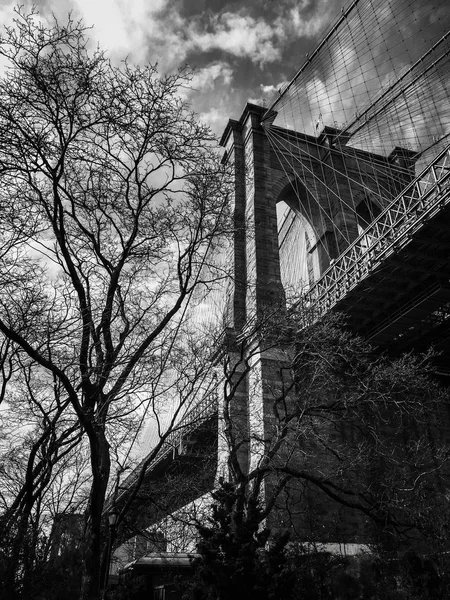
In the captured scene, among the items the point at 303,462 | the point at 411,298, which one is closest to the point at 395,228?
the point at 411,298

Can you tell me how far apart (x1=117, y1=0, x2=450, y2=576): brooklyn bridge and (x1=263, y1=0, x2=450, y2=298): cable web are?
70mm

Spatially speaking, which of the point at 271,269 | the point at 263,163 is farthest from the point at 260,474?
the point at 263,163

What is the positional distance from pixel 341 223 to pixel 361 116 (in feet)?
20.4

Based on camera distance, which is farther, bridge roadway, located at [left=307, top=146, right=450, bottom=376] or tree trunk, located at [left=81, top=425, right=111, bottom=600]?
bridge roadway, located at [left=307, top=146, right=450, bottom=376]

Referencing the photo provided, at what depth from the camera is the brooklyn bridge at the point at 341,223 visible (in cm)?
1176

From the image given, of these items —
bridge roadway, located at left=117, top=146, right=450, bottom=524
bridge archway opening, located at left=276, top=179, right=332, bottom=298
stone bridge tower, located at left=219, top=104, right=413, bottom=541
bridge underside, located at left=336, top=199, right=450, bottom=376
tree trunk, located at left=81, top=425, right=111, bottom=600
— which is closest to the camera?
tree trunk, located at left=81, top=425, right=111, bottom=600

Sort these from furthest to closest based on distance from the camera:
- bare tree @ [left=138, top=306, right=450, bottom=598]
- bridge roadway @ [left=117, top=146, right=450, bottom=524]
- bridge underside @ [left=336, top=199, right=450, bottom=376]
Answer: bridge underside @ [left=336, top=199, right=450, bottom=376] → bridge roadway @ [left=117, top=146, right=450, bottom=524] → bare tree @ [left=138, top=306, right=450, bottom=598]

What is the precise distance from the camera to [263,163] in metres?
20.8

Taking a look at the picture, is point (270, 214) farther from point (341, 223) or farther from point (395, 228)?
point (395, 228)

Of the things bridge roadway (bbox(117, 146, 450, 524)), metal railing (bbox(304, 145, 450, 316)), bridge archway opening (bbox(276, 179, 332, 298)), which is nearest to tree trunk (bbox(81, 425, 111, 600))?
bridge roadway (bbox(117, 146, 450, 524))

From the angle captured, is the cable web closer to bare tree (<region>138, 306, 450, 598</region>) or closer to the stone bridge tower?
the stone bridge tower

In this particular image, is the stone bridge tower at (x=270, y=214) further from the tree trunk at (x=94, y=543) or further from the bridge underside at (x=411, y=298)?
the tree trunk at (x=94, y=543)

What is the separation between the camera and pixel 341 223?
21219 mm

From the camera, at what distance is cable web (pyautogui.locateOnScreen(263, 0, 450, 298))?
1778cm
